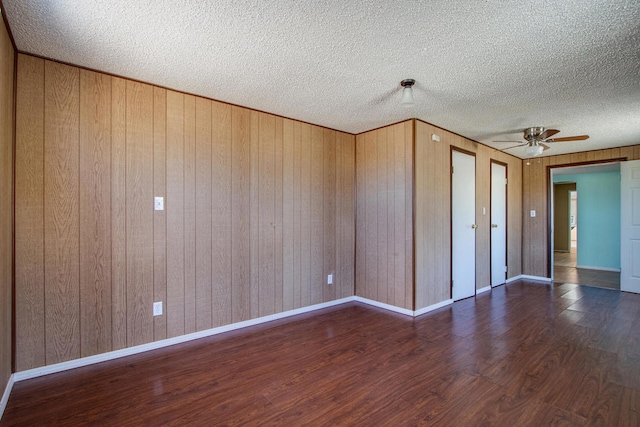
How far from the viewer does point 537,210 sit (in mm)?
5777

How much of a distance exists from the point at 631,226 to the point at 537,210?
1299mm

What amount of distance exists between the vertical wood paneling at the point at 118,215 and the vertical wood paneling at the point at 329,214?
2209 millimetres

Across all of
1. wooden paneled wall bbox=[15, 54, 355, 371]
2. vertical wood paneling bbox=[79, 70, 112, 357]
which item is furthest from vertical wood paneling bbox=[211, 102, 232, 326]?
vertical wood paneling bbox=[79, 70, 112, 357]

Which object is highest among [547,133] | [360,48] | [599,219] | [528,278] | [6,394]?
[360,48]

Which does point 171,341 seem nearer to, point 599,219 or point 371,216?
point 371,216

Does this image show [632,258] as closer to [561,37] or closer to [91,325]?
[561,37]

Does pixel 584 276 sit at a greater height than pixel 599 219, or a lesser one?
lesser

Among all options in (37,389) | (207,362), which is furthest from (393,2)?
(37,389)

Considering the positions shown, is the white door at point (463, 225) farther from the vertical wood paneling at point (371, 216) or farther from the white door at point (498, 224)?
the vertical wood paneling at point (371, 216)

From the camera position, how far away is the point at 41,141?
7.47 feet

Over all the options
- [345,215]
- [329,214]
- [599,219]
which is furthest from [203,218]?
[599,219]

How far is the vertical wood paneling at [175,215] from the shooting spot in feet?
9.22

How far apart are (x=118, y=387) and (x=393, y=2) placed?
3035 millimetres

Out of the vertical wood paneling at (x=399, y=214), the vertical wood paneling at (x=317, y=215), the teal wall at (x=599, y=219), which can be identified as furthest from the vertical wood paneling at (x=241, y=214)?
the teal wall at (x=599, y=219)
